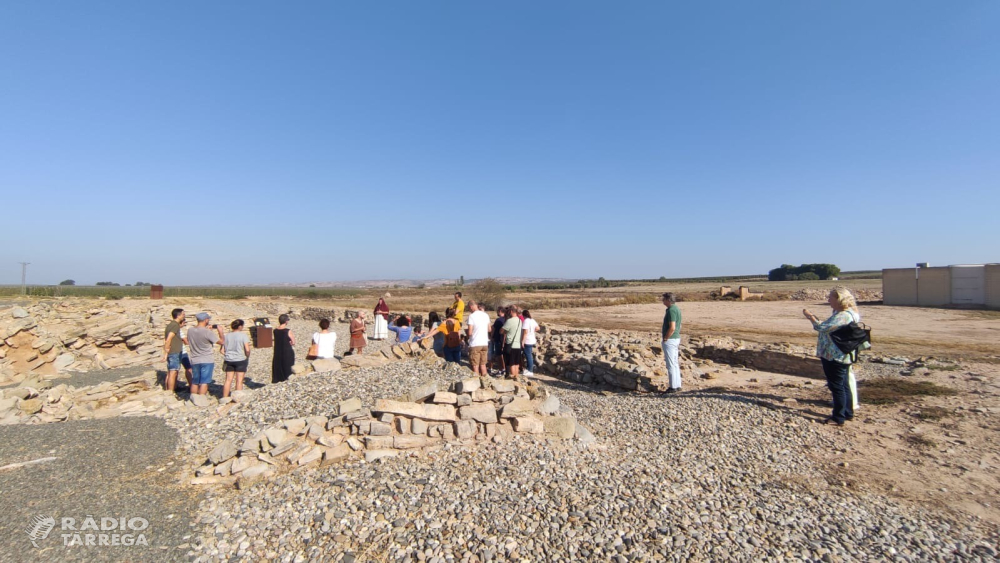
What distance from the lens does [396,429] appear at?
6.58m

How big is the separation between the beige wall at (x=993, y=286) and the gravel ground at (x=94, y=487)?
41.0m

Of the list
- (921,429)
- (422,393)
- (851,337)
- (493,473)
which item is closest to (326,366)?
(422,393)

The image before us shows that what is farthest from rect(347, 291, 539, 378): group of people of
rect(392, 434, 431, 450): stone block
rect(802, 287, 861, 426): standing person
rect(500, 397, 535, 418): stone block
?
rect(802, 287, 861, 426): standing person

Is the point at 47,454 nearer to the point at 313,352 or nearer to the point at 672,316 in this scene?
the point at 313,352

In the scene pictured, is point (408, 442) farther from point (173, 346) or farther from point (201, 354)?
point (173, 346)

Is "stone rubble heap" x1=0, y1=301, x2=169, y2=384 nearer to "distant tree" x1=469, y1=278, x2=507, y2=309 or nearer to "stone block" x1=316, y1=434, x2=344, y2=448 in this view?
"stone block" x1=316, y1=434, x2=344, y2=448

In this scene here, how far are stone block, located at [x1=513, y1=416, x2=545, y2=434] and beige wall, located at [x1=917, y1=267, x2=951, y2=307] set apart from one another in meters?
37.2

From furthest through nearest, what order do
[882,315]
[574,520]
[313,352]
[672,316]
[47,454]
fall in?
[882,315], [313,352], [672,316], [47,454], [574,520]

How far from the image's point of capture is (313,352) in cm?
1100

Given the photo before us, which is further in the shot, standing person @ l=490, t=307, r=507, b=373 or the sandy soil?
the sandy soil

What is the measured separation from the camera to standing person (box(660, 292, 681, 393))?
9.59m

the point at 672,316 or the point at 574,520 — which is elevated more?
the point at 672,316

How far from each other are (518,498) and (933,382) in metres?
10.6

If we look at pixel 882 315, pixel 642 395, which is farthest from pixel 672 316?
pixel 882 315
